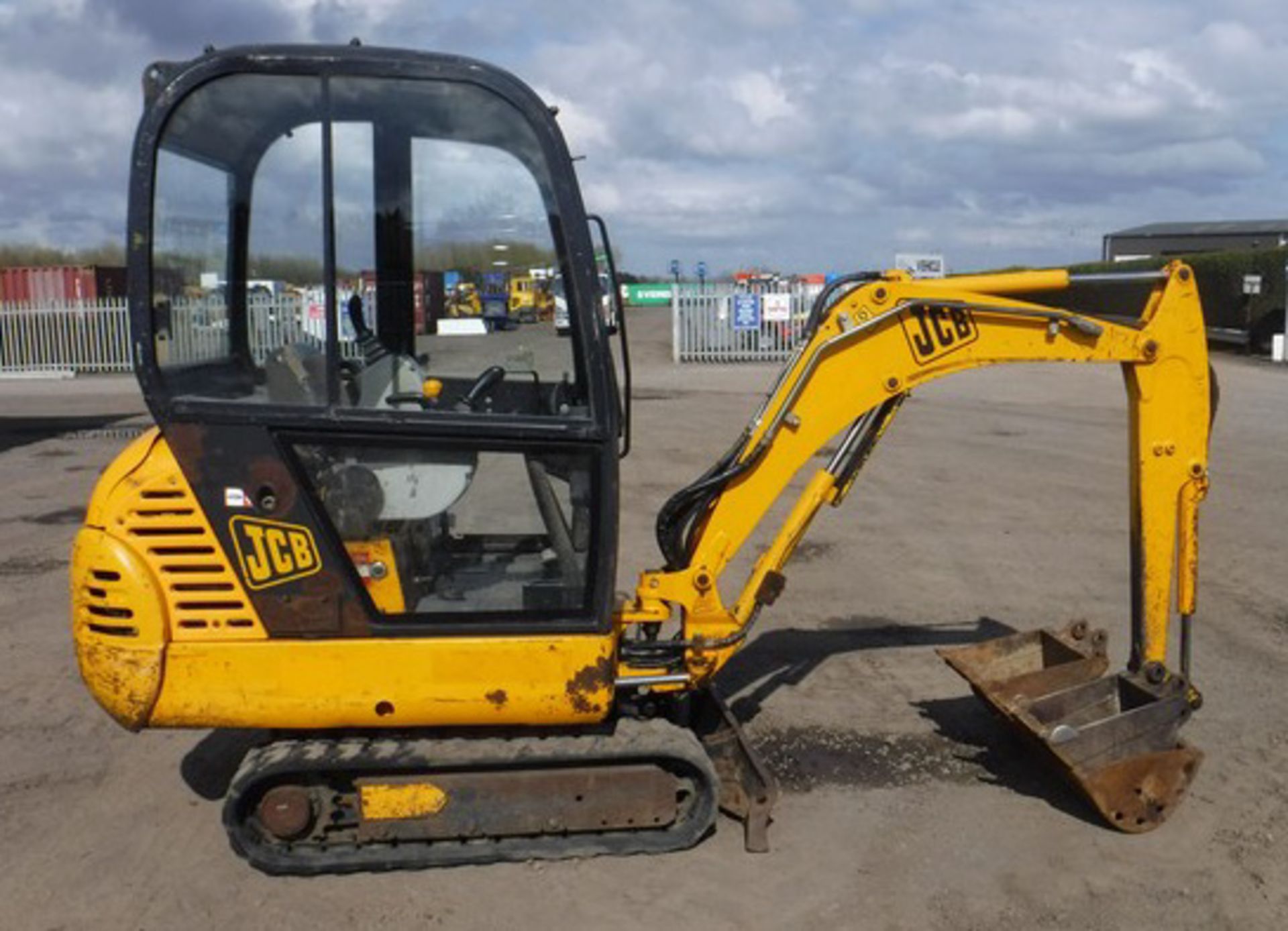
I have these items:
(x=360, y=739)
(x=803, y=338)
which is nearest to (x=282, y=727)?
(x=360, y=739)

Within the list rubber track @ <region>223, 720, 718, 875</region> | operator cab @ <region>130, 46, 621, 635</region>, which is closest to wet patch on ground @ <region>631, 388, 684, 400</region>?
operator cab @ <region>130, 46, 621, 635</region>

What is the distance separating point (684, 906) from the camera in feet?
13.4

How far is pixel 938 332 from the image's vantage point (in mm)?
4672

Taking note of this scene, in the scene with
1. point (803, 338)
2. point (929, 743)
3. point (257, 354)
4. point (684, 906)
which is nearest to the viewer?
point (684, 906)

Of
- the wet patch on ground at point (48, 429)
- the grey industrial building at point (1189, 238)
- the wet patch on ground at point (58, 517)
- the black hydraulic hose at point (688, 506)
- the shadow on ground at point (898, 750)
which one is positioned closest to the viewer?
the black hydraulic hose at point (688, 506)

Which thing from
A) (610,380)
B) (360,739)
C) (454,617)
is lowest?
(360,739)

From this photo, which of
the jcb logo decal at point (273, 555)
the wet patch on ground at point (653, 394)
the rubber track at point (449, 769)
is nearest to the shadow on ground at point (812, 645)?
the rubber track at point (449, 769)

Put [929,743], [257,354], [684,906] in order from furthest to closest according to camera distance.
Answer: [929,743] → [257,354] → [684,906]

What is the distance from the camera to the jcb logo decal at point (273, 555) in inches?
161

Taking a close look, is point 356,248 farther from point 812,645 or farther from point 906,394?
point 812,645

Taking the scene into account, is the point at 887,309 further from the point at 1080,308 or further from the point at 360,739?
the point at 360,739

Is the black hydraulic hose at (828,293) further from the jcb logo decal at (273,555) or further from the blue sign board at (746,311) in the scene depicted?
the blue sign board at (746,311)

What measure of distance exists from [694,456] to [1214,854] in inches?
380

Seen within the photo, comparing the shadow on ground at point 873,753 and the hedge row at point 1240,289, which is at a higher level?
the hedge row at point 1240,289
